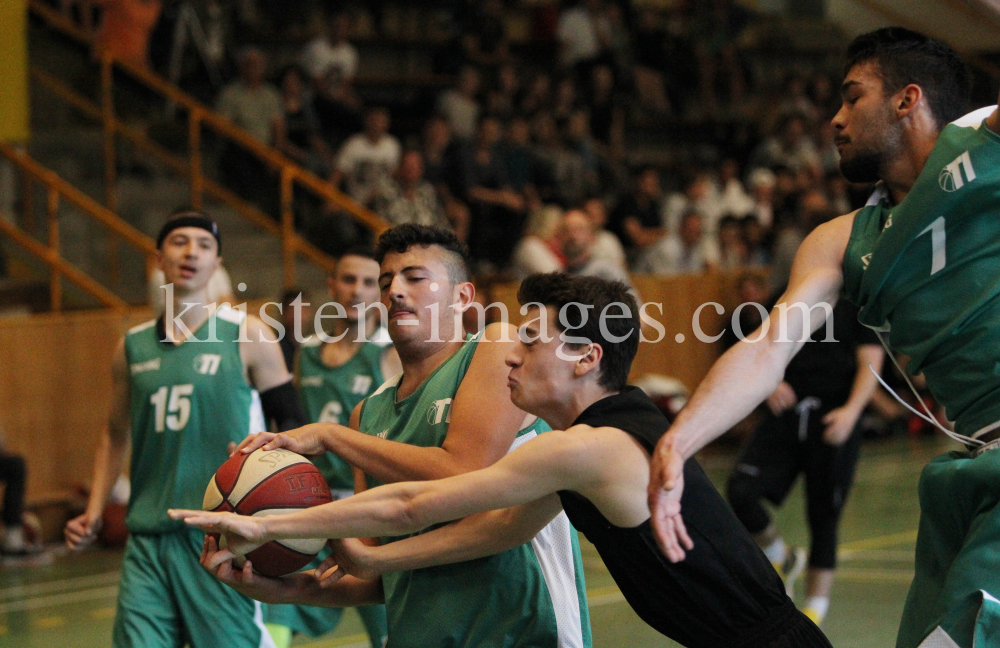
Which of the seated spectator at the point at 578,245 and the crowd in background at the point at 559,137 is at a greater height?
the crowd in background at the point at 559,137

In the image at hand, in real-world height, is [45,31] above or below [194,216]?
above

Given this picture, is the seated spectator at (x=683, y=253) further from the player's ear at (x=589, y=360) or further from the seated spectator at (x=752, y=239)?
the player's ear at (x=589, y=360)

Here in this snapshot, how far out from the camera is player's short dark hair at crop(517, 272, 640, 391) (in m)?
2.93

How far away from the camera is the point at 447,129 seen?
41.2ft

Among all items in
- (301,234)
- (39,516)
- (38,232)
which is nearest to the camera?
(39,516)

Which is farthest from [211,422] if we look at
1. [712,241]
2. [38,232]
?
[712,241]

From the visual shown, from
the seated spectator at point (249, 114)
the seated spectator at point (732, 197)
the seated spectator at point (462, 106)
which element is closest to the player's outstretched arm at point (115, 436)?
the seated spectator at point (249, 114)

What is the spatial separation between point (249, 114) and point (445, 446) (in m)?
9.41

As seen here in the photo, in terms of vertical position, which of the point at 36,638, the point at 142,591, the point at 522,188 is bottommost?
the point at 36,638

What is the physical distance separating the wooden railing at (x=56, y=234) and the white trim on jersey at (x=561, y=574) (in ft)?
22.3

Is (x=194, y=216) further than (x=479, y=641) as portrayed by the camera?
Yes

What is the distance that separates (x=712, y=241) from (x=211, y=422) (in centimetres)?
1004

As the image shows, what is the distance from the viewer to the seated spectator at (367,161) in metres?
11.8

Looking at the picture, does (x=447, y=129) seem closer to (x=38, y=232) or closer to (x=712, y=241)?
(x=712, y=241)
